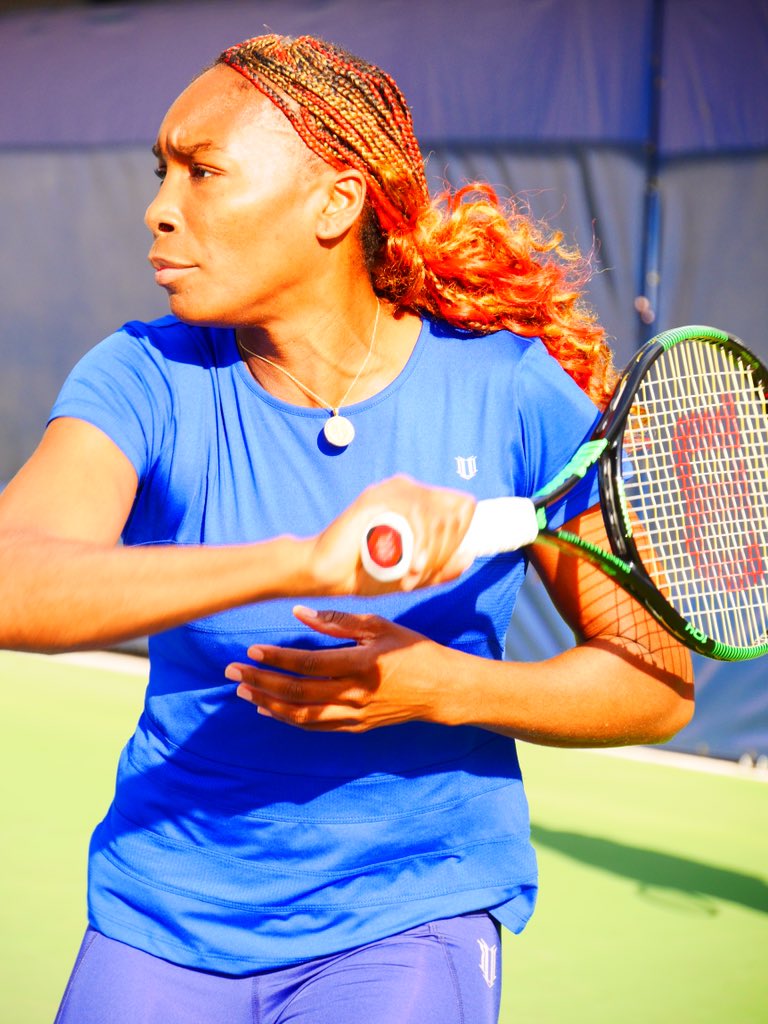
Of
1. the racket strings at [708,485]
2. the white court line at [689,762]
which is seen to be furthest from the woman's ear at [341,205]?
the white court line at [689,762]

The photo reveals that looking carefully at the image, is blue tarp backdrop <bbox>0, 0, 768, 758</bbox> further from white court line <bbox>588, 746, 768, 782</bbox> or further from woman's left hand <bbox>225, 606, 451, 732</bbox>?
woman's left hand <bbox>225, 606, 451, 732</bbox>

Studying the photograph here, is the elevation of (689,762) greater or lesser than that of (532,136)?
lesser

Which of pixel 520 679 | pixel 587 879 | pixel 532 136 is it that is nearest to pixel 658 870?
pixel 587 879

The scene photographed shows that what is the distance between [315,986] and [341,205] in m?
1.06

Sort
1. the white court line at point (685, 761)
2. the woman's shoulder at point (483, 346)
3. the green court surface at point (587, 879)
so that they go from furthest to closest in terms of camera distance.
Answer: the white court line at point (685, 761), the green court surface at point (587, 879), the woman's shoulder at point (483, 346)

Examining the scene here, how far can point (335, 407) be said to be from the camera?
1.85m

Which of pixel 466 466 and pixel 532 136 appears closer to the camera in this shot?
pixel 466 466

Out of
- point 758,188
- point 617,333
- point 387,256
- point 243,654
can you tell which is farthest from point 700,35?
point 243,654

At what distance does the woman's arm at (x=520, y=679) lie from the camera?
163 cm

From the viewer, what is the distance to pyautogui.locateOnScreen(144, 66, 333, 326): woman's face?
1788 millimetres

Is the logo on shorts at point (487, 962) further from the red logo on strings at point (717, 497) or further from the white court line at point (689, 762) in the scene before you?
the white court line at point (689, 762)

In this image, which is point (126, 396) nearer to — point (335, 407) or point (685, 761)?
point (335, 407)

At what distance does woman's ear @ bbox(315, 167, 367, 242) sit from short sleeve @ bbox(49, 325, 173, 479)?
30 centimetres

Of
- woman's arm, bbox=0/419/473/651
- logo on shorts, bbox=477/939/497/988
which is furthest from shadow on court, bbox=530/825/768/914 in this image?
woman's arm, bbox=0/419/473/651
